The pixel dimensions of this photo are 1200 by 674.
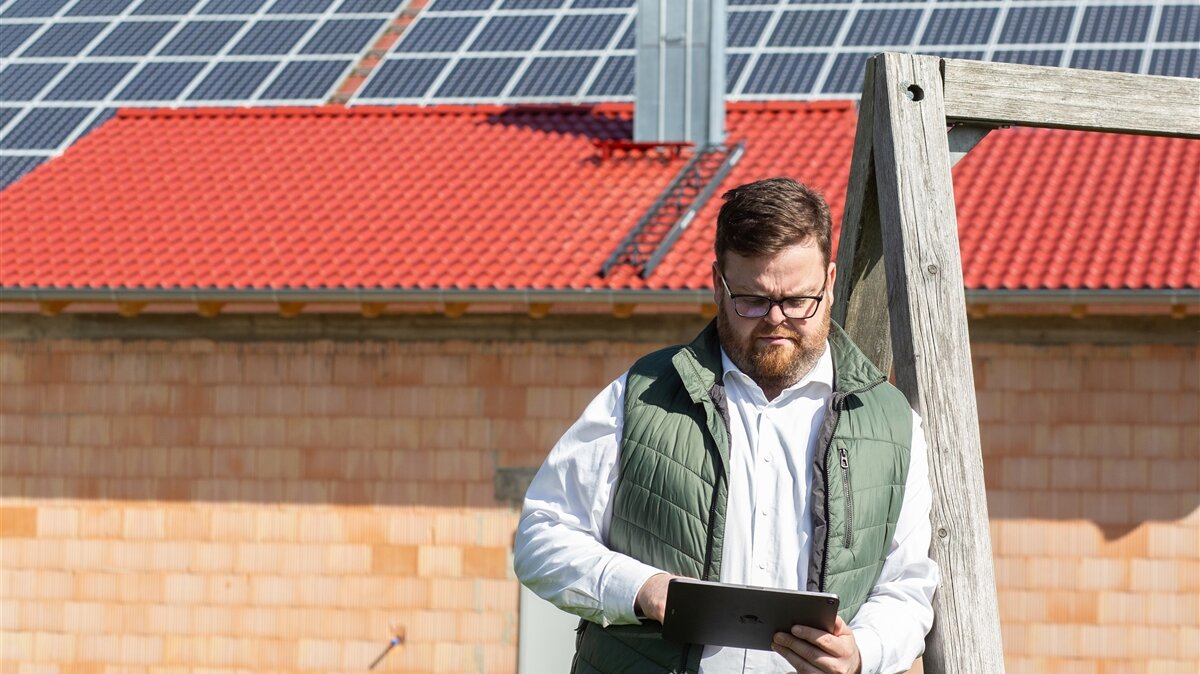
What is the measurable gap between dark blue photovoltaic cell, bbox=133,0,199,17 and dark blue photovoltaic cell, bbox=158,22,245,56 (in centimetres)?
57

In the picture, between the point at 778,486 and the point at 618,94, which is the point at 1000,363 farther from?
the point at 778,486

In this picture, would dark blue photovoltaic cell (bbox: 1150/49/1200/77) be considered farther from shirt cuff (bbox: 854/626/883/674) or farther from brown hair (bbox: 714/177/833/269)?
shirt cuff (bbox: 854/626/883/674)

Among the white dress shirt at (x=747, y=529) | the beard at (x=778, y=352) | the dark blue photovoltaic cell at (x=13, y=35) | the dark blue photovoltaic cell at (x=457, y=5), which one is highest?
the dark blue photovoltaic cell at (x=457, y=5)

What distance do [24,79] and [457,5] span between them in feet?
14.2

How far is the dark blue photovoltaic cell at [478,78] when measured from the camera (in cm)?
1461

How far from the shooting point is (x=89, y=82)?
15.3m

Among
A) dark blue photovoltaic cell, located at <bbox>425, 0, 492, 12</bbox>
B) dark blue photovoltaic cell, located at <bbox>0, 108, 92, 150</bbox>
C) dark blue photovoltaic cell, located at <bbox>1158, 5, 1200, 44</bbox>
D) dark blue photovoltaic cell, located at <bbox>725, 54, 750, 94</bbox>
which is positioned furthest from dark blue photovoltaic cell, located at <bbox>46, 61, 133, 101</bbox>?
dark blue photovoltaic cell, located at <bbox>1158, 5, 1200, 44</bbox>

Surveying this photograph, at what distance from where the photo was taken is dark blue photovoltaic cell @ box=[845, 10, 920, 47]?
575 inches

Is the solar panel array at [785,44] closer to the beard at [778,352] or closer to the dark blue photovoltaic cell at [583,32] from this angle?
the dark blue photovoltaic cell at [583,32]

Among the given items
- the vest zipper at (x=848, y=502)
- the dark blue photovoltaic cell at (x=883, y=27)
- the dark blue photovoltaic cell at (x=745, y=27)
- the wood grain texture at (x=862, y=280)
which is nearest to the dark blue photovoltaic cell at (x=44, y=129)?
the dark blue photovoltaic cell at (x=745, y=27)

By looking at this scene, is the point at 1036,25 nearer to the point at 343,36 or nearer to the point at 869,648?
the point at 343,36

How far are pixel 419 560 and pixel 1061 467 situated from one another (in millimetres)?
4330

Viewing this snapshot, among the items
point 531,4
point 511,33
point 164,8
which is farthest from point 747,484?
point 164,8

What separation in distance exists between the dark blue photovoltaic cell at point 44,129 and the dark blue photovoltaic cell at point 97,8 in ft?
9.11
